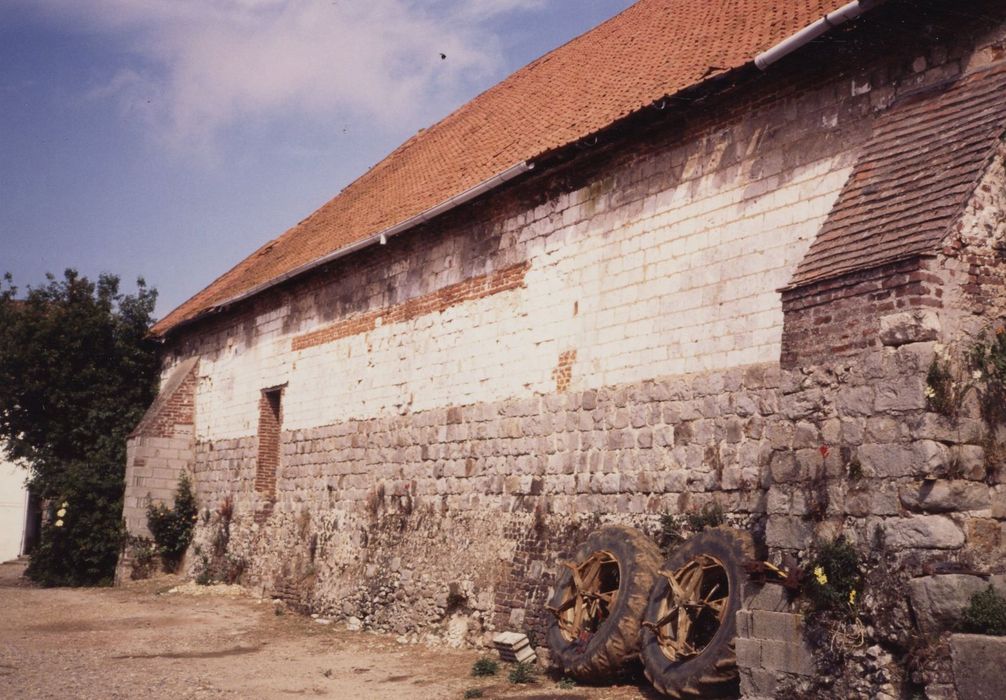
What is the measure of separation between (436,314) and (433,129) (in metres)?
6.28

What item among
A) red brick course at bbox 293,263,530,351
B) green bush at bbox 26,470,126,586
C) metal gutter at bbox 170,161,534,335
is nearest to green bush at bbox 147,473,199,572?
green bush at bbox 26,470,126,586

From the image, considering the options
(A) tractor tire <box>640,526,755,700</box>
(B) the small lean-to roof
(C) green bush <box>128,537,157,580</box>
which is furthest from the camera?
(C) green bush <box>128,537,157,580</box>

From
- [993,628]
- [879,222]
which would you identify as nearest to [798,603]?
[993,628]

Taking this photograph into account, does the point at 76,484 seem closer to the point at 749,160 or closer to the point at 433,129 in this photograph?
the point at 433,129

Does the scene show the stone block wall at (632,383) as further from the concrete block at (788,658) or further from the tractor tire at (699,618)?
the tractor tire at (699,618)

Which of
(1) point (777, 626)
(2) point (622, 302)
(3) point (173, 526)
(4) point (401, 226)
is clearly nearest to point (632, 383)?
(2) point (622, 302)

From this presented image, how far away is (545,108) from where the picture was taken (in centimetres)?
1231

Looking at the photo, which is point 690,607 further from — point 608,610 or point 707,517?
point 608,610

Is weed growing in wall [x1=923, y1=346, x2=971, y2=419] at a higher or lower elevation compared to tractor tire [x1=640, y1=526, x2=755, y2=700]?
higher

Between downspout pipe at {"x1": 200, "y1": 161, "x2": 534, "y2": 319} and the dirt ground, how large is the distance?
15.1 feet

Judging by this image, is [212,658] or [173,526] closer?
[212,658]

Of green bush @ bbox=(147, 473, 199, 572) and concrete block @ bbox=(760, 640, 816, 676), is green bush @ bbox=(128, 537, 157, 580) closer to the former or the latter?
green bush @ bbox=(147, 473, 199, 572)

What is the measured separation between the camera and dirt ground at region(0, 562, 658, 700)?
28.0 ft

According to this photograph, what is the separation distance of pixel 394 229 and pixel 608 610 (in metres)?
5.66
